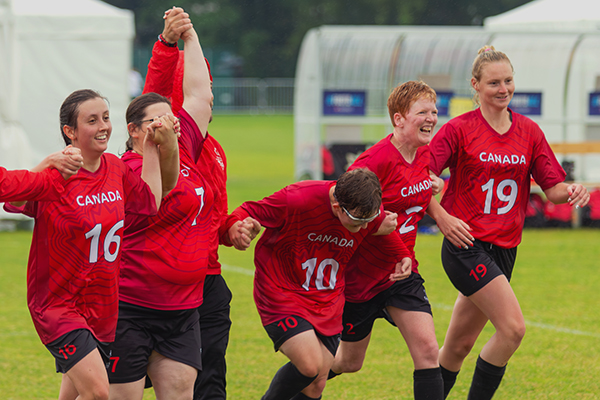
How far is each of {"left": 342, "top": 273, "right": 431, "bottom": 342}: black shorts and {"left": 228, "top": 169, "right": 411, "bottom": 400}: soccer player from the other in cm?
28

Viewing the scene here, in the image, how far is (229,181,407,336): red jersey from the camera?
411 cm

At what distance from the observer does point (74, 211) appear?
341 centimetres

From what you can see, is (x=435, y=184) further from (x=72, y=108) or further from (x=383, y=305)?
(x=72, y=108)

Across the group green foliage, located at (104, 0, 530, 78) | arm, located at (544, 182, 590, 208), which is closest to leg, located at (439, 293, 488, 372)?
arm, located at (544, 182, 590, 208)

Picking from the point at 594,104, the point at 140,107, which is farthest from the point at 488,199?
the point at 594,104

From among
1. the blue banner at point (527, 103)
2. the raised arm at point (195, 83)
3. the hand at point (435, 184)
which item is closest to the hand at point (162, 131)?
the raised arm at point (195, 83)

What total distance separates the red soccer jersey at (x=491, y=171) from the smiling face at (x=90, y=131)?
193 cm

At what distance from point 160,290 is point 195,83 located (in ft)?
3.42

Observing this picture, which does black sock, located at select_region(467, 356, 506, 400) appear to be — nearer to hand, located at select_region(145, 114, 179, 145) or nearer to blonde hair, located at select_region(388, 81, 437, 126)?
blonde hair, located at select_region(388, 81, 437, 126)

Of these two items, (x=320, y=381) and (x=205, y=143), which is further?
(x=205, y=143)

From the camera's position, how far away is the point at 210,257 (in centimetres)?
424

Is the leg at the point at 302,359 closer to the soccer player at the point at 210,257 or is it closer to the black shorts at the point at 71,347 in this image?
the soccer player at the point at 210,257

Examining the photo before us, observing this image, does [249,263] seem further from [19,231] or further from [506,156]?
[506,156]

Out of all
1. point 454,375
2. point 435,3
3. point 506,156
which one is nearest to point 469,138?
point 506,156
